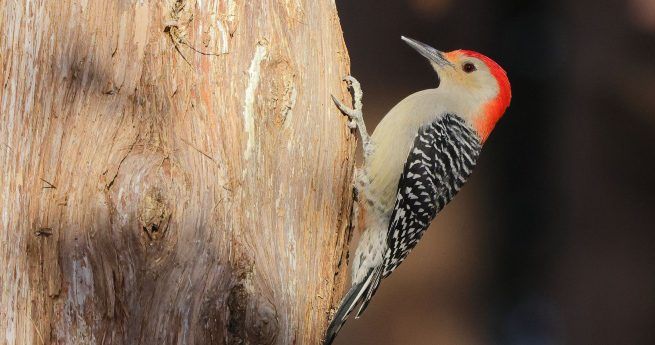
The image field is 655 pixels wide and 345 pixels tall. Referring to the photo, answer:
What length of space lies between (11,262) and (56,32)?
0.71 m

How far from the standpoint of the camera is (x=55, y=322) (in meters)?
2.44

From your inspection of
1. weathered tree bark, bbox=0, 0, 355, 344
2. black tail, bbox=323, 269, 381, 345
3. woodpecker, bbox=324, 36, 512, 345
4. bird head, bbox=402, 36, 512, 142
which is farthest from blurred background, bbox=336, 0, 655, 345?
weathered tree bark, bbox=0, 0, 355, 344

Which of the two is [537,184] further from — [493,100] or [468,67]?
[468,67]

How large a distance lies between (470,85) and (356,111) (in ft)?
4.47

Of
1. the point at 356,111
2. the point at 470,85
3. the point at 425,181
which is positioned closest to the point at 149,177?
the point at 356,111

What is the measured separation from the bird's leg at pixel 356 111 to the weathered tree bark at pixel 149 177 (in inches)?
15.3

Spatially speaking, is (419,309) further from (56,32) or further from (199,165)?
(56,32)

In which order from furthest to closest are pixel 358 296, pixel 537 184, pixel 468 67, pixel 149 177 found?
pixel 537 184
pixel 468 67
pixel 358 296
pixel 149 177

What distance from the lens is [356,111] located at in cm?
356

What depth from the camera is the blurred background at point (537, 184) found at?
5715 mm

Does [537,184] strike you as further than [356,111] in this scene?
Yes

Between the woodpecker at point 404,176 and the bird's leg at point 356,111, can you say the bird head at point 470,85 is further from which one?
the bird's leg at point 356,111

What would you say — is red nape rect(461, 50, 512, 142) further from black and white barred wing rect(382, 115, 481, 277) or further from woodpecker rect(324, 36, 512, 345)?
black and white barred wing rect(382, 115, 481, 277)

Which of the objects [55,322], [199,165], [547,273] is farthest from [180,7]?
[547,273]
